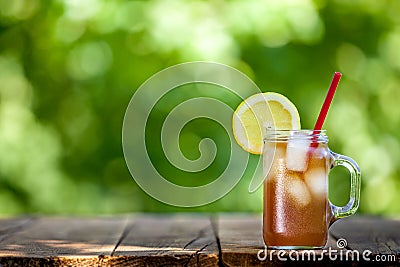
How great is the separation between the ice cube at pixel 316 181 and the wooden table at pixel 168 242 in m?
0.11

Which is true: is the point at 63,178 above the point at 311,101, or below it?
below

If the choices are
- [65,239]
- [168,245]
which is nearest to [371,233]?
[168,245]

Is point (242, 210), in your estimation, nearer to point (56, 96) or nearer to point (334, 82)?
point (56, 96)

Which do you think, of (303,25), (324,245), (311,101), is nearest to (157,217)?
(324,245)

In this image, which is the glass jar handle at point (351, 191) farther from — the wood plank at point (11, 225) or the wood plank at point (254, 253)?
the wood plank at point (11, 225)

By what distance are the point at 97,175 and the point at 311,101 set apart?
1014mm

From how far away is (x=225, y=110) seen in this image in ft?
10.8

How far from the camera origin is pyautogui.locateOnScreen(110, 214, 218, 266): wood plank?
1.29 meters

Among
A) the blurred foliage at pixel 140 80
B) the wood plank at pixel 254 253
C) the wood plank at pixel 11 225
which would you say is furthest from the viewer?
the blurred foliage at pixel 140 80

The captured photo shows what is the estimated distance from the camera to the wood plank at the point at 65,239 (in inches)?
51.8

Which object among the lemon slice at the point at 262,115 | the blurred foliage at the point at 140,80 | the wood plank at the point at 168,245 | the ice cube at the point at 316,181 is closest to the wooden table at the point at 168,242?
the wood plank at the point at 168,245

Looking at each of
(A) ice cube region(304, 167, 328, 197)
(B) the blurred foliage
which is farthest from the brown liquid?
(B) the blurred foliage

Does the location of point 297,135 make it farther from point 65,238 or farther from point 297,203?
point 65,238

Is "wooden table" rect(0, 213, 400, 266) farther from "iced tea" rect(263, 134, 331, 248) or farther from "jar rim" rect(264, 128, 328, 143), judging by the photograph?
"jar rim" rect(264, 128, 328, 143)
